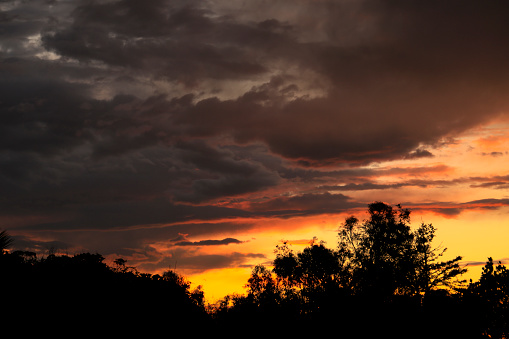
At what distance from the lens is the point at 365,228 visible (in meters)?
59.4

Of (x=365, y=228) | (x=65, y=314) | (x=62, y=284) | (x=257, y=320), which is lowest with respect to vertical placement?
(x=257, y=320)

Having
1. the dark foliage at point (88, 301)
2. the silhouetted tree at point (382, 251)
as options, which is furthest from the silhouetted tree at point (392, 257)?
the dark foliage at point (88, 301)

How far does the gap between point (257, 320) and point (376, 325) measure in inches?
523

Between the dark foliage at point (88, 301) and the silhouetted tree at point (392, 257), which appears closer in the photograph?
the dark foliage at point (88, 301)

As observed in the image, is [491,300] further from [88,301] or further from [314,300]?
[88,301]

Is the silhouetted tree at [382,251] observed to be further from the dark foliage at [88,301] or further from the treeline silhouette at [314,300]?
the dark foliage at [88,301]

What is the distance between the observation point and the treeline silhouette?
22427 mm

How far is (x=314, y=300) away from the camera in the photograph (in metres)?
44.0

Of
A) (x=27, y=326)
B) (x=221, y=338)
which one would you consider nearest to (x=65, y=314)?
(x=27, y=326)

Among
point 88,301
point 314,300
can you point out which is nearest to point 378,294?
point 314,300

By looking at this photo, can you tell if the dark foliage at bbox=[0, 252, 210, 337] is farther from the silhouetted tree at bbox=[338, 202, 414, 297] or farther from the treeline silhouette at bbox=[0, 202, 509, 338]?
the silhouetted tree at bbox=[338, 202, 414, 297]

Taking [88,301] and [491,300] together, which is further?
[491,300]

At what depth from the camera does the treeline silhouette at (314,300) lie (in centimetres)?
2243

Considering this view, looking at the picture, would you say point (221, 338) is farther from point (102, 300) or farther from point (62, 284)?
point (62, 284)
